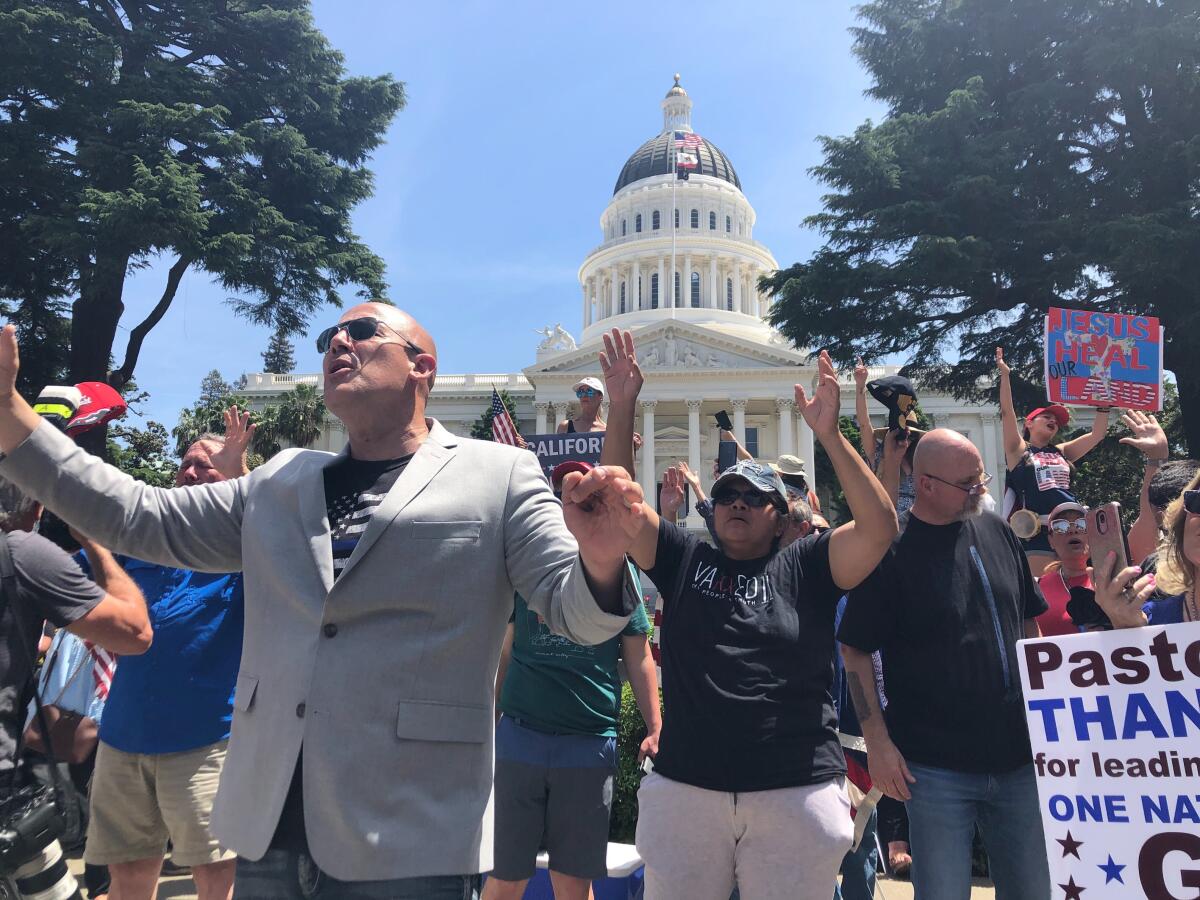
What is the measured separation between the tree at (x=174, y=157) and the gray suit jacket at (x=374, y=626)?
18.9 m

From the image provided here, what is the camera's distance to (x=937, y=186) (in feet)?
64.1

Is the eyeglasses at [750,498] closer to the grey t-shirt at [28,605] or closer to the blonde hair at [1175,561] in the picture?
the blonde hair at [1175,561]

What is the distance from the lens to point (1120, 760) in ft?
9.39

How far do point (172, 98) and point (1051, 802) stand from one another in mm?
23249

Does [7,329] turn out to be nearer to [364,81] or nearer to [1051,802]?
[1051,802]

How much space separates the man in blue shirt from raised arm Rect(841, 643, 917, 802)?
2526 mm

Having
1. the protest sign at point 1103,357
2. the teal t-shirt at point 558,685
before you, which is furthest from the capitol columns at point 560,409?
the teal t-shirt at point 558,685

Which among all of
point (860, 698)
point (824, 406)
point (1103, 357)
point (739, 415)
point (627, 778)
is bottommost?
point (627, 778)

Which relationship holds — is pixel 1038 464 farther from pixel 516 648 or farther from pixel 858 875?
pixel 516 648

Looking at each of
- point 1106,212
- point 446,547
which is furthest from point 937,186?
point 446,547

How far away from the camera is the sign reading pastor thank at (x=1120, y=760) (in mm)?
2727

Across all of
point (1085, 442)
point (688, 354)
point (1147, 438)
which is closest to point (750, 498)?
point (1147, 438)

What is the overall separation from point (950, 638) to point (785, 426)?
178 ft

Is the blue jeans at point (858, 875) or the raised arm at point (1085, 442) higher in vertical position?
the raised arm at point (1085, 442)
